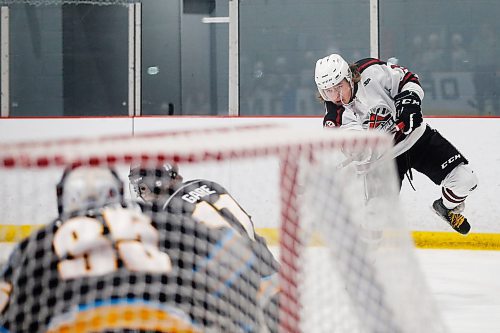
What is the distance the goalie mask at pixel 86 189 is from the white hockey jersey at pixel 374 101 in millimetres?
2895

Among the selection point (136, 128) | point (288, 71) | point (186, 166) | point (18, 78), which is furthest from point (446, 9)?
point (186, 166)

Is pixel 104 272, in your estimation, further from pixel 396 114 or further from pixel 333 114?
pixel 396 114

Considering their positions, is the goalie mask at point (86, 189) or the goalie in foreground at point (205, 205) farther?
the goalie in foreground at point (205, 205)

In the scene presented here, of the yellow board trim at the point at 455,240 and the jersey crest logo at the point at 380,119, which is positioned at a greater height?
the jersey crest logo at the point at 380,119

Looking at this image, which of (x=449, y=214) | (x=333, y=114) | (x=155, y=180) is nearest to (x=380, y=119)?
(x=333, y=114)

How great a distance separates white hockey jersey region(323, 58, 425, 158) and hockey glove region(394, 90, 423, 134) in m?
0.03

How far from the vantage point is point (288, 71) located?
564 cm

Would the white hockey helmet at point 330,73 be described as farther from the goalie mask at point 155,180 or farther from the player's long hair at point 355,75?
the goalie mask at point 155,180

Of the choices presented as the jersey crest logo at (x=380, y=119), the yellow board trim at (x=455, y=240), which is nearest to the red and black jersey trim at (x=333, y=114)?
the jersey crest logo at (x=380, y=119)

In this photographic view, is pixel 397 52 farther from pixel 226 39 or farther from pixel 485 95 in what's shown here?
pixel 226 39

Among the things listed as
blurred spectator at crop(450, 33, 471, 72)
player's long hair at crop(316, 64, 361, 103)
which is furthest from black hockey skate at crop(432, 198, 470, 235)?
blurred spectator at crop(450, 33, 471, 72)

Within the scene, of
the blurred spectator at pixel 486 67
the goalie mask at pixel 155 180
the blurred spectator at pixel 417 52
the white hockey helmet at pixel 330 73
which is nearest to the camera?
the goalie mask at pixel 155 180

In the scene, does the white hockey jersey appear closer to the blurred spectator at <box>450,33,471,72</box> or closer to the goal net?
the blurred spectator at <box>450,33,471,72</box>

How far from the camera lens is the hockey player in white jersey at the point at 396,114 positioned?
13.1 ft
